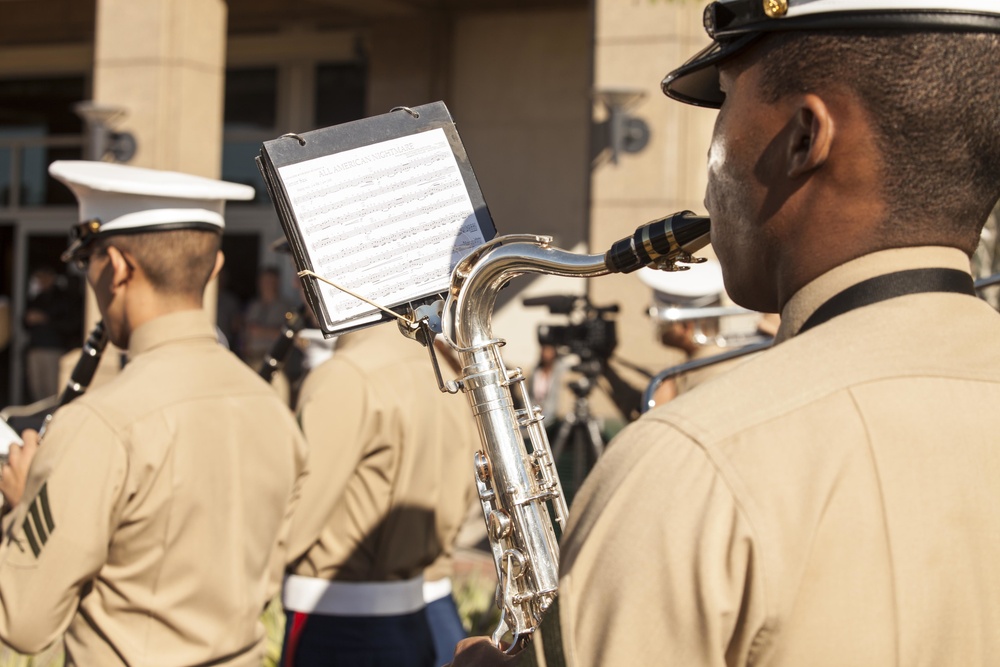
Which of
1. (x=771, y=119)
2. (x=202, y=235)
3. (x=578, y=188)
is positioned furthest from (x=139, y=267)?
(x=578, y=188)

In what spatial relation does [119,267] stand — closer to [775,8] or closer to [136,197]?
[136,197]

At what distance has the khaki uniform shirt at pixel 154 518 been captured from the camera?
2562 millimetres

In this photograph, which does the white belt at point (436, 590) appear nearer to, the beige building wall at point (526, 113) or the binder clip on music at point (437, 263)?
the binder clip on music at point (437, 263)

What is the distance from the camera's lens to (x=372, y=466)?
12.6 feet

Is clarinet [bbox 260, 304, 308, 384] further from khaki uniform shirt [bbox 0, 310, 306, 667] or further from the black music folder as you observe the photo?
the black music folder

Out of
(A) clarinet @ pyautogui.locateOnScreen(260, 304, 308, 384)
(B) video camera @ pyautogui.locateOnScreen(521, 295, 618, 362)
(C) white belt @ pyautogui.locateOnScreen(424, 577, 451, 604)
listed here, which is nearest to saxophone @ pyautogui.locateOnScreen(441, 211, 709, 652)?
(C) white belt @ pyautogui.locateOnScreen(424, 577, 451, 604)

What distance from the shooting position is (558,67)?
12.3 m

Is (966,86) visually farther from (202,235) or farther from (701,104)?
(202,235)

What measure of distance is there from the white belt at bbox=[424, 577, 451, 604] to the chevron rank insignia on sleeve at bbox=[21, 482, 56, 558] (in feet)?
5.79

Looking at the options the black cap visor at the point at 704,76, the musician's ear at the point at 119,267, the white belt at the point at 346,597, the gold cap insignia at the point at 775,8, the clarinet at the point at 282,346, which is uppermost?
the gold cap insignia at the point at 775,8

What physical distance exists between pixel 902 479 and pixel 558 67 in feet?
37.6

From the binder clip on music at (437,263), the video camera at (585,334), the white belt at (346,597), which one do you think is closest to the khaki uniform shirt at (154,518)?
the white belt at (346,597)

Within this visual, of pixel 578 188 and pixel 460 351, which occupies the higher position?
pixel 578 188

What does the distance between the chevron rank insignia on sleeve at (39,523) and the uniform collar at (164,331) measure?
1.60 feet
